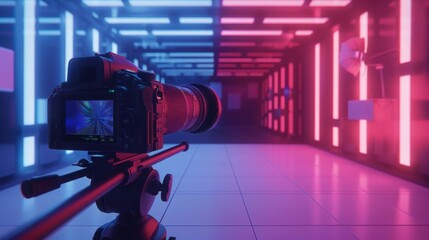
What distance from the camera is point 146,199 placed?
103cm

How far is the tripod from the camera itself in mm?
538

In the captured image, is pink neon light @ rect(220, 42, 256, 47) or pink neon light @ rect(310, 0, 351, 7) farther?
pink neon light @ rect(220, 42, 256, 47)

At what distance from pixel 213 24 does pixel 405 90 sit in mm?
3234

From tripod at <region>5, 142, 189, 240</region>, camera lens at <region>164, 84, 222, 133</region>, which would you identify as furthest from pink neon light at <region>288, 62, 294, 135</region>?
tripod at <region>5, 142, 189, 240</region>

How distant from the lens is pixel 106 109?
0.79 m

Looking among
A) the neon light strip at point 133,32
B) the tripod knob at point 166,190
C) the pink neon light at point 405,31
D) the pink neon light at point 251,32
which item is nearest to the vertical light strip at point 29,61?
the neon light strip at point 133,32

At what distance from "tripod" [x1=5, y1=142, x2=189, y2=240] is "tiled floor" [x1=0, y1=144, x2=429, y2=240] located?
2.05 ft

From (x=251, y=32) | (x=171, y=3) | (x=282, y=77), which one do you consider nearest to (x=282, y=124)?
(x=282, y=77)

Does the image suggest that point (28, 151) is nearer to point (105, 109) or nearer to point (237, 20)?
point (105, 109)

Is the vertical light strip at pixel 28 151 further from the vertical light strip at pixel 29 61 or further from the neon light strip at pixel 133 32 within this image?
the neon light strip at pixel 133 32

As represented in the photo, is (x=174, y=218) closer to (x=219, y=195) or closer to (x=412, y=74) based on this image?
(x=219, y=195)

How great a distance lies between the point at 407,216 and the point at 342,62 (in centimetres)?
218

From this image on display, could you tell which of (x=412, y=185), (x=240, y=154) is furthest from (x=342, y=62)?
(x=240, y=154)

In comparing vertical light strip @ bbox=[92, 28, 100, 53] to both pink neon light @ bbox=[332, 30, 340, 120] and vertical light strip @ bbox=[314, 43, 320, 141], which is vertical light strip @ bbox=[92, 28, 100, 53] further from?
vertical light strip @ bbox=[314, 43, 320, 141]
